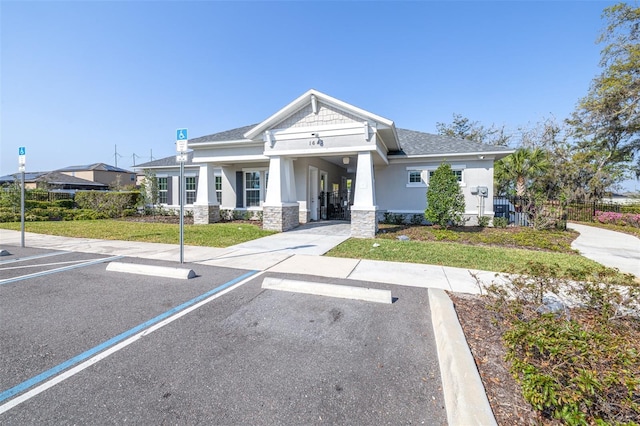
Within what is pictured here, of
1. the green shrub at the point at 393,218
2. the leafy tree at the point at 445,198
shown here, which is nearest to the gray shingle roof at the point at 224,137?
the green shrub at the point at 393,218

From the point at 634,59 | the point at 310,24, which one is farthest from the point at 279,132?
the point at 634,59

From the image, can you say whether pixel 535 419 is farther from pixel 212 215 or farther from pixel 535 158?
pixel 535 158

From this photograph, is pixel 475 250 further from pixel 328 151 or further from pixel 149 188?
pixel 149 188

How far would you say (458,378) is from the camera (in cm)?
241

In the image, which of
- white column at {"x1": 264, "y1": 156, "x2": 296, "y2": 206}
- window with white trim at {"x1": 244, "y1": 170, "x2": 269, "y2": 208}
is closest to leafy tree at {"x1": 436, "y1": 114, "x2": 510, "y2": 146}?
window with white trim at {"x1": 244, "y1": 170, "x2": 269, "y2": 208}

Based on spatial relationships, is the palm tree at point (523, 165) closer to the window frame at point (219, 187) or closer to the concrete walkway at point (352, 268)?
the concrete walkway at point (352, 268)

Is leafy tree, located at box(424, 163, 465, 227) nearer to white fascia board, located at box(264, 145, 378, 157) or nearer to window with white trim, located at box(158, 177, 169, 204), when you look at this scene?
white fascia board, located at box(264, 145, 378, 157)

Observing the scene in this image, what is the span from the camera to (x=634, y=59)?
18062 millimetres

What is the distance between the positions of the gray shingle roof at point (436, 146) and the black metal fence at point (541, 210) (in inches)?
118

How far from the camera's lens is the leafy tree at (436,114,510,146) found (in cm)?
3326

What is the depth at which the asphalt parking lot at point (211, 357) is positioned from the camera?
7.29ft

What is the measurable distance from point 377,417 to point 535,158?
63.3 feet

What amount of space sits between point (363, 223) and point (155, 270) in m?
7.09

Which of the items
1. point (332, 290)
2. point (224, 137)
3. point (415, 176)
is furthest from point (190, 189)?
point (332, 290)
